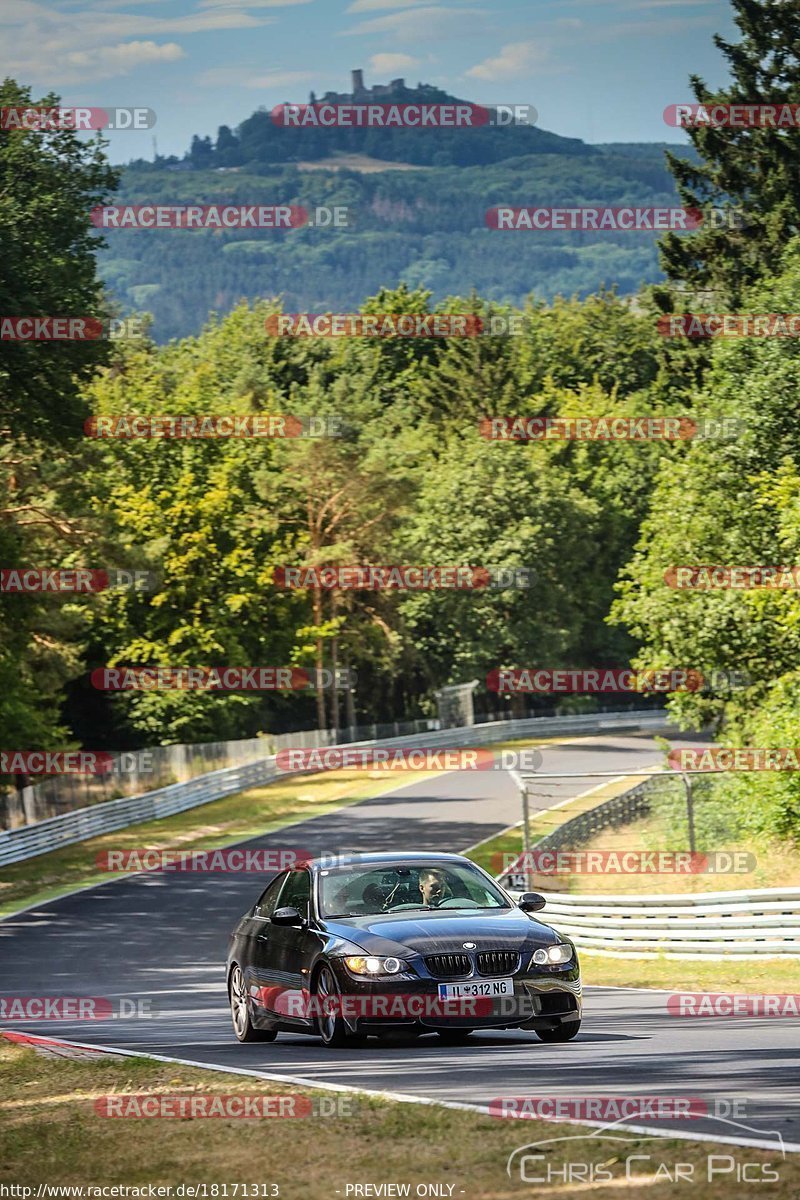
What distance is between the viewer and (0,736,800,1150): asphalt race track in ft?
31.8

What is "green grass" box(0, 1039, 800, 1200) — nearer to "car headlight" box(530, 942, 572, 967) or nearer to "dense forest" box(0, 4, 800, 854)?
"car headlight" box(530, 942, 572, 967)

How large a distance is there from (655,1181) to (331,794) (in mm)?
50300

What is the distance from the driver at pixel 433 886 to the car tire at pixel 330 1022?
1110 mm

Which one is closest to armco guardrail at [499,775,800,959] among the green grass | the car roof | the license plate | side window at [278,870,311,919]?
the car roof

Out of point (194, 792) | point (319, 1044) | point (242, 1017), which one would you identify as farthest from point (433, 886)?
point (194, 792)

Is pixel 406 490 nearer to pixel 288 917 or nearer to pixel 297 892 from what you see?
pixel 297 892

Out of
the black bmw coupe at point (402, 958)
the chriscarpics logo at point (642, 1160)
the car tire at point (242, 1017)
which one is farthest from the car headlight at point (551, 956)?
the chriscarpics logo at point (642, 1160)

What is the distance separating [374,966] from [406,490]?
209ft

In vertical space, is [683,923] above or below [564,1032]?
below

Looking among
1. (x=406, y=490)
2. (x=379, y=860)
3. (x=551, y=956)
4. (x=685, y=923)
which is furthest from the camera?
(x=406, y=490)

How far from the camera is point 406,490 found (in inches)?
2968

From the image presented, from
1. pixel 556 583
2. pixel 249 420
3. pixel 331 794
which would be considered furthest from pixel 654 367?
pixel 331 794

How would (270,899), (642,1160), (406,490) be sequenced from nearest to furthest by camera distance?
1. (642,1160)
2. (270,899)
3. (406,490)

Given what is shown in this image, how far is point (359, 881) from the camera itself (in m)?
13.4
